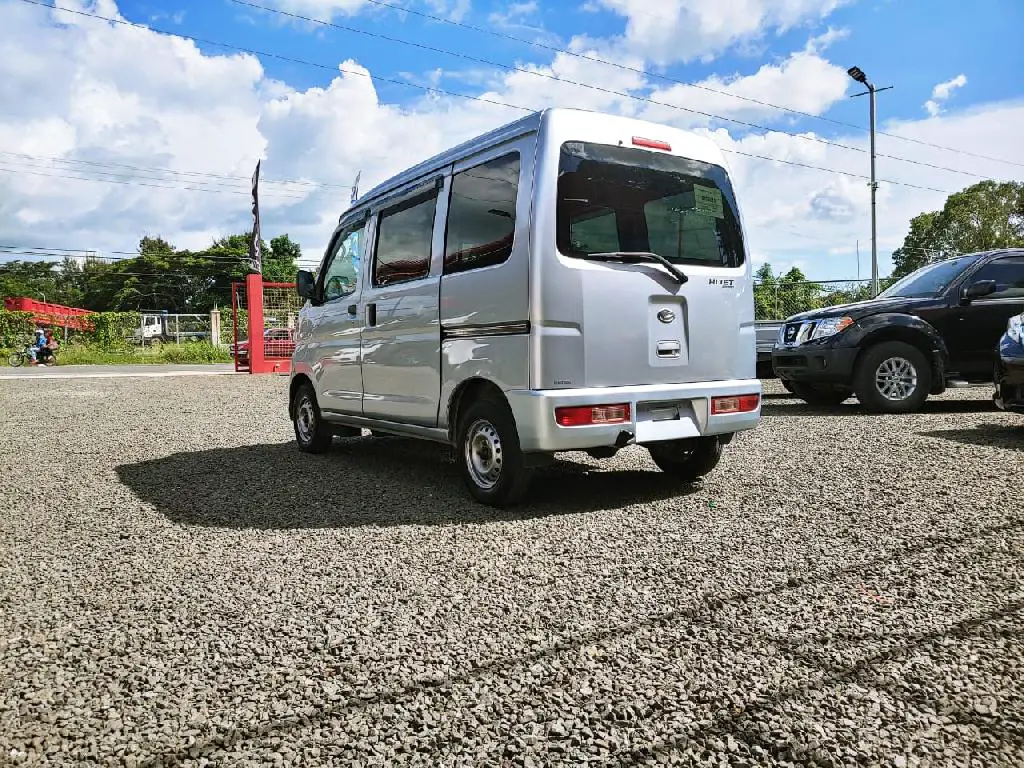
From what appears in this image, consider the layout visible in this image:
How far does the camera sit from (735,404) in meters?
5.33

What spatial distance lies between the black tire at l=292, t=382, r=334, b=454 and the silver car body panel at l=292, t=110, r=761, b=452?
1.75m

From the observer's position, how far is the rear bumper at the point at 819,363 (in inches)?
368

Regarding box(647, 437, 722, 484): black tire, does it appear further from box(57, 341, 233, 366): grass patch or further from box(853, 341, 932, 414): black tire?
box(57, 341, 233, 366): grass patch

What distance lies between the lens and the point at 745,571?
3754 millimetres

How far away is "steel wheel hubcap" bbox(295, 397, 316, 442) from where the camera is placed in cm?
764

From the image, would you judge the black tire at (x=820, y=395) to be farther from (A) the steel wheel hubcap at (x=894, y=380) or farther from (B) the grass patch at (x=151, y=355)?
(B) the grass patch at (x=151, y=355)

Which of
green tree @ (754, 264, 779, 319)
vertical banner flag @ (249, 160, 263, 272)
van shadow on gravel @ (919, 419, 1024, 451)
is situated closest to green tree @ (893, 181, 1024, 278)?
green tree @ (754, 264, 779, 319)

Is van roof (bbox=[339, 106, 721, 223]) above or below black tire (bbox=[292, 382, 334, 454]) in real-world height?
above

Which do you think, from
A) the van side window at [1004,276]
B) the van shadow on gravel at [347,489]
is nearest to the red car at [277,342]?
the van shadow on gravel at [347,489]

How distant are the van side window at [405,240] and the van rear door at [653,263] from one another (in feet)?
4.34

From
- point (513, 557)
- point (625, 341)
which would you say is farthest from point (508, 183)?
point (513, 557)

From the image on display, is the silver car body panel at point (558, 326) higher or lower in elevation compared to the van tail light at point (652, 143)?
lower

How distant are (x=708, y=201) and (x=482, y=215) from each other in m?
1.50

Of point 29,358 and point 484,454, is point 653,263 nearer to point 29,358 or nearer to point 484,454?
point 484,454
